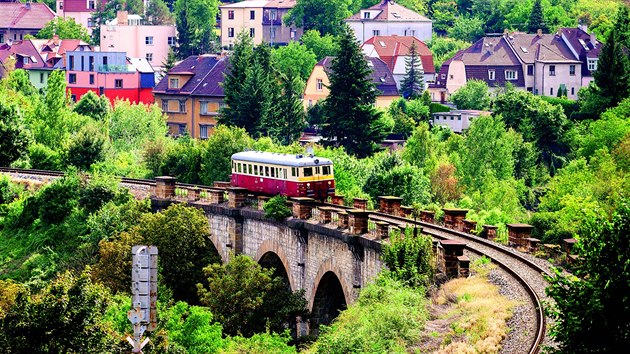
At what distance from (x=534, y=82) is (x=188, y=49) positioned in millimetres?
47744

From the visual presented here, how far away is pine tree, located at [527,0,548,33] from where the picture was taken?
157 m

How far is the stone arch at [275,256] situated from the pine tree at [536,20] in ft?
354

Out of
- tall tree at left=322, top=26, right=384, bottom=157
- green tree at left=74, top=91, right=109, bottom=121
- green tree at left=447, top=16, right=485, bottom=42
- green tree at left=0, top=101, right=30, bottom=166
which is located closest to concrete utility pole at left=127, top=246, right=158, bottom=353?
green tree at left=0, top=101, right=30, bottom=166

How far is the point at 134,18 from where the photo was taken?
177 m

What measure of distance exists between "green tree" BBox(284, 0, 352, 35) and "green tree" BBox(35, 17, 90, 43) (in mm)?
25199

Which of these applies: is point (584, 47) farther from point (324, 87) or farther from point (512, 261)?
point (512, 261)

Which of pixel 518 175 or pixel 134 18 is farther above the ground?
pixel 134 18

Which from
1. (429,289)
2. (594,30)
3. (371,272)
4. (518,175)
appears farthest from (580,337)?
(594,30)

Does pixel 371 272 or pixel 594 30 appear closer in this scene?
pixel 371 272

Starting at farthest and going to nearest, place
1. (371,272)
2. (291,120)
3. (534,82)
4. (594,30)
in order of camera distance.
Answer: (594,30) < (534,82) < (291,120) < (371,272)

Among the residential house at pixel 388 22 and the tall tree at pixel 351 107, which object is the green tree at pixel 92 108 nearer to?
the tall tree at pixel 351 107

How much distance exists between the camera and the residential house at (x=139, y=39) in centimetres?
16562

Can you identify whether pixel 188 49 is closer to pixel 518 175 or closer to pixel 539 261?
pixel 518 175

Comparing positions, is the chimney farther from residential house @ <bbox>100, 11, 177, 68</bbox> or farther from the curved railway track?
the curved railway track
